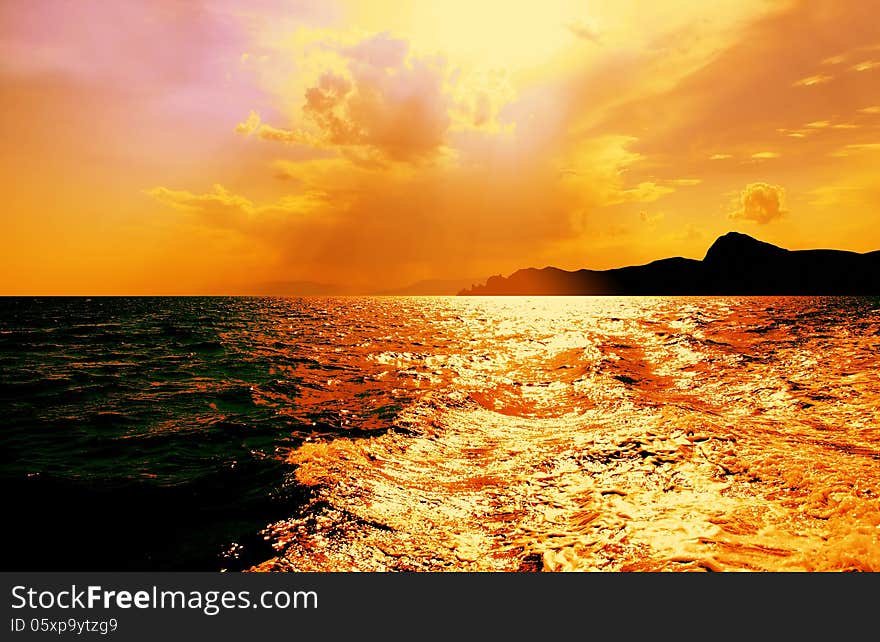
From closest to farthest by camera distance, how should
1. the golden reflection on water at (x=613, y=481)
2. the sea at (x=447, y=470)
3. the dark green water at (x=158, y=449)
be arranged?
the golden reflection on water at (x=613, y=481) → the sea at (x=447, y=470) → the dark green water at (x=158, y=449)

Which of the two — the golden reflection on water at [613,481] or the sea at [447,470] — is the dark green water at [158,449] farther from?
the golden reflection on water at [613,481]

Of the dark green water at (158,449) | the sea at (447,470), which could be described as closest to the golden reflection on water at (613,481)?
the sea at (447,470)

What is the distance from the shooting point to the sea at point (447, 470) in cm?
637

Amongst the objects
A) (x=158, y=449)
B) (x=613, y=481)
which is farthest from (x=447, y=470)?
(x=158, y=449)

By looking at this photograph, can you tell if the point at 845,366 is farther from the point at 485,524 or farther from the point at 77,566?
the point at 77,566

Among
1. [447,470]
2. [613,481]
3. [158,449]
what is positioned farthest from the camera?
[158,449]

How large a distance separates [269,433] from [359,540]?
23.5 feet

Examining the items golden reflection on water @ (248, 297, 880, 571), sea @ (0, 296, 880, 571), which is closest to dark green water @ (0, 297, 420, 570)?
sea @ (0, 296, 880, 571)

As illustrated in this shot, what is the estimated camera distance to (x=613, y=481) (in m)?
8.60

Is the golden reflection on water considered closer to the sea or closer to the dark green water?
the sea

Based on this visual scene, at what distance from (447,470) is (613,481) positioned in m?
3.93

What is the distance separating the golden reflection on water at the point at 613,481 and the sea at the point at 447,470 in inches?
1.9

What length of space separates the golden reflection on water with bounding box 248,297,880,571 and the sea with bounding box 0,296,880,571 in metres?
0.05

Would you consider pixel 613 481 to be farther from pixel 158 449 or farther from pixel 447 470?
pixel 158 449
